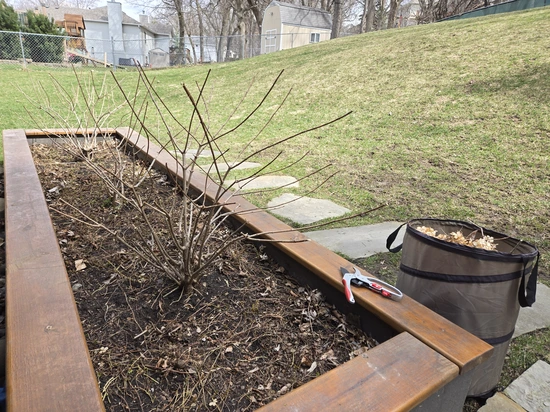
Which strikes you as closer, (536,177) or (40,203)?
(40,203)

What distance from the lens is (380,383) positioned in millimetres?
951

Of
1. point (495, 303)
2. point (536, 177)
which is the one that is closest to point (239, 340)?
point (495, 303)

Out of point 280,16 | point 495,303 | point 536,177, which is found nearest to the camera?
point 495,303

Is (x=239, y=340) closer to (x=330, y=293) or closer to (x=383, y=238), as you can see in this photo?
(x=330, y=293)

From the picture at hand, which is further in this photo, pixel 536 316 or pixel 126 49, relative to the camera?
pixel 126 49

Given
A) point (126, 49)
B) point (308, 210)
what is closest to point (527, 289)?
point (308, 210)

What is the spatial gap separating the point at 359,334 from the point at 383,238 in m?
1.37

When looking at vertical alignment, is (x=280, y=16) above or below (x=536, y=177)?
above

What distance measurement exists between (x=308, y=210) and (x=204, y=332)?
185 centimetres

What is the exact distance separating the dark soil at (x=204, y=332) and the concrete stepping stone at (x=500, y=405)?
540mm

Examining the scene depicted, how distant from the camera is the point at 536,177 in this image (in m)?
3.47

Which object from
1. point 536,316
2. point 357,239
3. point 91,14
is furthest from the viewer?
point 91,14

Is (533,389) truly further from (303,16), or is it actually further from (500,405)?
(303,16)

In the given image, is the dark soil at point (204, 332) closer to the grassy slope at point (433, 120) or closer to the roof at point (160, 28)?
the grassy slope at point (433, 120)
